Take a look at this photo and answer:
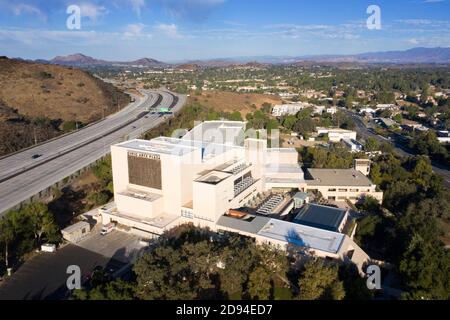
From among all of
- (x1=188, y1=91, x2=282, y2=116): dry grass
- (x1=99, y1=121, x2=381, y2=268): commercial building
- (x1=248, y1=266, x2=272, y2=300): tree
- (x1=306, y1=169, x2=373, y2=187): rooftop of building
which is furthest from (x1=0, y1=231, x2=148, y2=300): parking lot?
(x1=188, y1=91, x2=282, y2=116): dry grass

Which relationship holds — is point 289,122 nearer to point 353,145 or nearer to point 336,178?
point 353,145

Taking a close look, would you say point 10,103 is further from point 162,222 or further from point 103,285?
point 103,285

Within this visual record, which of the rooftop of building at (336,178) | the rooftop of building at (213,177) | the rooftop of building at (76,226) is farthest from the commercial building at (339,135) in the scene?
the rooftop of building at (76,226)

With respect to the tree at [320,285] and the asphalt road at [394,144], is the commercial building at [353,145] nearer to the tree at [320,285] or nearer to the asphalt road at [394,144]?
the asphalt road at [394,144]

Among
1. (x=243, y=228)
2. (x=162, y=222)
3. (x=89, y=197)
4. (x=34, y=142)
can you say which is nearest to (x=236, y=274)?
(x=243, y=228)
